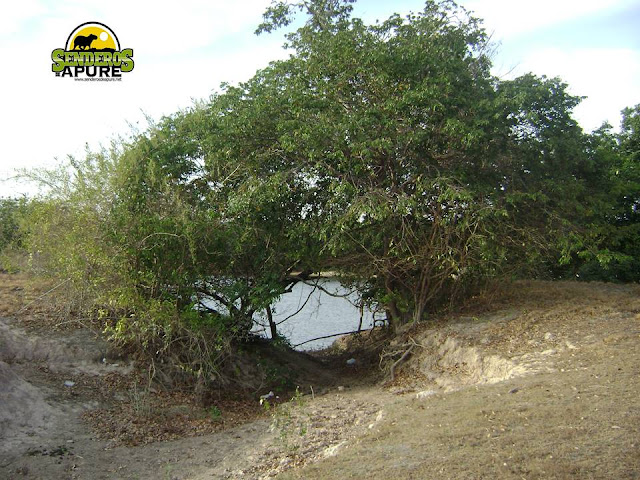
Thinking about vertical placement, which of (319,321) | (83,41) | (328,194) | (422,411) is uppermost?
(83,41)

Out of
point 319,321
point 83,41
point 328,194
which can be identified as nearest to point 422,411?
point 328,194

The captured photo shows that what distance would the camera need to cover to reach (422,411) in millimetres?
6883

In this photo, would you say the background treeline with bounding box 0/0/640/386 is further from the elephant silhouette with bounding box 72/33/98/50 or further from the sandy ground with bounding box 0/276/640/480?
the elephant silhouette with bounding box 72/33/98/50

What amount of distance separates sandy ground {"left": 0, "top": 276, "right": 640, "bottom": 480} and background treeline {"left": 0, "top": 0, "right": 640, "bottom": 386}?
0.99m

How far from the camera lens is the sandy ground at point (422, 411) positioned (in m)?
→ 5.16

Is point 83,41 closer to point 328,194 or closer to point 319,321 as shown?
point 328,194

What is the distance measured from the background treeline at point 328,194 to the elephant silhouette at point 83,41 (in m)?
1.90

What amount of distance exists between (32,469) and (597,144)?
11767 mm

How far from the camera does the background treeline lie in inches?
392

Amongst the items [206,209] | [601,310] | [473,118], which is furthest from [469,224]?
[206,209]

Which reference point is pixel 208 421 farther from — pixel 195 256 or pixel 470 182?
pixel 470 182

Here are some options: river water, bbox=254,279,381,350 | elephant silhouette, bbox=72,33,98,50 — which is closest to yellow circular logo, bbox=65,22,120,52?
elephant silhouette, bbox=72,33,98,50

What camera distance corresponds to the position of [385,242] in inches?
434

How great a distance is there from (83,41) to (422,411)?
8.64m
